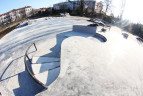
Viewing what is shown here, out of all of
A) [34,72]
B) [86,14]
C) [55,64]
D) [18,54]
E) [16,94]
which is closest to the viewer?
[16,94]

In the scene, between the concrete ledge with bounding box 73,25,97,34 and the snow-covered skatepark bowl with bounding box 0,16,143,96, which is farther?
the concrete ledge with bounding box 73,25,97,34

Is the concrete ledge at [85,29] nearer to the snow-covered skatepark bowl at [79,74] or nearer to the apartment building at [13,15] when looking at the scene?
the snow-covered skatepark bowl at [79,74]

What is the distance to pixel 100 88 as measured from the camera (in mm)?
3963

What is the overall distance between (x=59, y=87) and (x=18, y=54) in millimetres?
5812

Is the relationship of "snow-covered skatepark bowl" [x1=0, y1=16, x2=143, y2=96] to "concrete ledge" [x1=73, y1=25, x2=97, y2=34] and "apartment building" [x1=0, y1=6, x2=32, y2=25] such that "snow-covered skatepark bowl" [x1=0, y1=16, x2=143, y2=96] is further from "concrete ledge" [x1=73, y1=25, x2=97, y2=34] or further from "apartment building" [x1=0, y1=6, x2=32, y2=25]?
"apartment building" [x1=0, y1=6, x2=32, y2=25]

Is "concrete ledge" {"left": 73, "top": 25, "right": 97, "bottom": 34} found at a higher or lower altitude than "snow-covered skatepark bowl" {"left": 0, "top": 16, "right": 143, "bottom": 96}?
higher

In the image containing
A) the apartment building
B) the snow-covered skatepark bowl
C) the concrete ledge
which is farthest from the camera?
the apartment building

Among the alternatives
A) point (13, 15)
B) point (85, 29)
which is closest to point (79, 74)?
point (85, 29)

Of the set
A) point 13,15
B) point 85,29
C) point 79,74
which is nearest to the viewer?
point 79,74

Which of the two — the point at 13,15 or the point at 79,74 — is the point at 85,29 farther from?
the point at 13,15

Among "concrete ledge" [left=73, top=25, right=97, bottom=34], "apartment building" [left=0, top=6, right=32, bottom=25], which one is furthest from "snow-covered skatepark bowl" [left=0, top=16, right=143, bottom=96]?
"apartment building" [left=0, top=6, right=32, bottom=25]

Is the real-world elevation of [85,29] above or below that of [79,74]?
above

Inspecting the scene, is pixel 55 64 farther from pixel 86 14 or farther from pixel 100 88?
pixel 86 14

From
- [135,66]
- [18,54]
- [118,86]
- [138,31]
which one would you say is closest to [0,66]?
[18,54]
